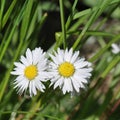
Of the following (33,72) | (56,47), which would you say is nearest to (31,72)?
(33,72)

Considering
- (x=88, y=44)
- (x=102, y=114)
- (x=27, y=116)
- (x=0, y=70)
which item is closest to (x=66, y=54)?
(x=27, y=116)

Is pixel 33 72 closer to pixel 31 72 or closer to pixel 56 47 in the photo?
pixel 31 72

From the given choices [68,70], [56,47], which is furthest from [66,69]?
[56,47]
